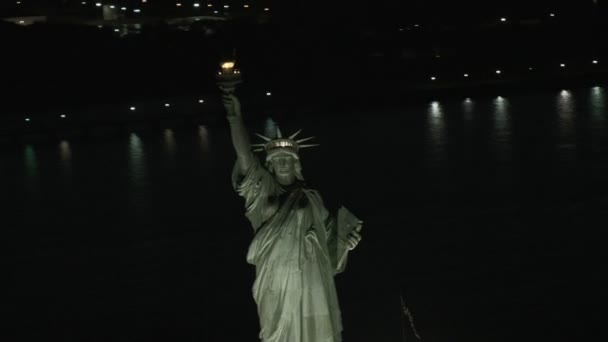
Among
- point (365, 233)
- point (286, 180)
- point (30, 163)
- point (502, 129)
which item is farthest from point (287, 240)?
point (30, 163)

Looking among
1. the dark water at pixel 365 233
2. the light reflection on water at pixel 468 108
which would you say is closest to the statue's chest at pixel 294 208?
the dark water at pixel 365 233

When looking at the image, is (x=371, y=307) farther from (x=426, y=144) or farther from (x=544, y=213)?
(x=426, y=144)

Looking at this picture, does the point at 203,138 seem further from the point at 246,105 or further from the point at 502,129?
the point at 502,129

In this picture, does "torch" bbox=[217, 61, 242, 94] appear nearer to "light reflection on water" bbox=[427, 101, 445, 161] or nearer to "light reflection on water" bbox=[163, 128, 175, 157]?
"light reflection on water" bbox=[427, 101, 445, 161]

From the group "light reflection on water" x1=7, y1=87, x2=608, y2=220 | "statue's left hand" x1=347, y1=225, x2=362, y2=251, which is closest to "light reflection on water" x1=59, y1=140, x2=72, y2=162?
"light reflection on water" x1=7, y1=87, x2=608, y2=220

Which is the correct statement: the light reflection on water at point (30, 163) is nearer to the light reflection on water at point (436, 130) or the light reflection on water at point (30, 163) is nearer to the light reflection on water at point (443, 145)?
the light reflection on water at point (443, 145)
